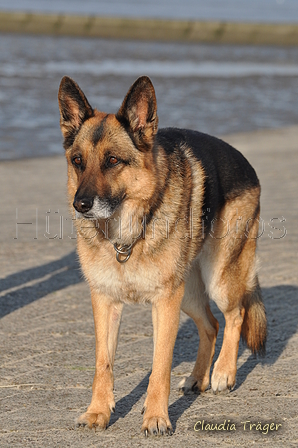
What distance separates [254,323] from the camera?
448 cm

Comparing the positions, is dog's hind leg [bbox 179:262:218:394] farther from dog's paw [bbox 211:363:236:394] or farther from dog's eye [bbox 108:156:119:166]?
dog's eye [bbox 108:156:119:166]

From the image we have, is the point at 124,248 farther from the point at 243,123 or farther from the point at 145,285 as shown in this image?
the point at 243,123

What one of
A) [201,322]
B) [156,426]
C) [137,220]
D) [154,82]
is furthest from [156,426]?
[154,82]

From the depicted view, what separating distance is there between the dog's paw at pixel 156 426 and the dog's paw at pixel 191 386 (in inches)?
22.3

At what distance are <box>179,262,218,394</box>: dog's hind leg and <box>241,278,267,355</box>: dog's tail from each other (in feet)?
0.71

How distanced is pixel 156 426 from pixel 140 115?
5.59ft

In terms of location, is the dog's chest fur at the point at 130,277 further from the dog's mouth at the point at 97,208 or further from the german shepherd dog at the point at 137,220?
the dog's mouth at the point at 97,208

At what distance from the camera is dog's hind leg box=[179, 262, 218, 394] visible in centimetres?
423

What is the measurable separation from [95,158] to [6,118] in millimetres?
12198

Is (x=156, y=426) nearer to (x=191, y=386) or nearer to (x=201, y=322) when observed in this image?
(x=191, y=386)

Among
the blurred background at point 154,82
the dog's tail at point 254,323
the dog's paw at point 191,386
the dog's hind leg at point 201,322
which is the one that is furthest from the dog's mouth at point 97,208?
the blurred background at point 154,82

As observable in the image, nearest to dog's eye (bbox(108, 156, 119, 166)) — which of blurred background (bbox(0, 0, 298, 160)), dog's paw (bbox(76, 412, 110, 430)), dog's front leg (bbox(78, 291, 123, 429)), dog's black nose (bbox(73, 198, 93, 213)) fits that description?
dog's black nose (bbox(73, 198, 93, 213))

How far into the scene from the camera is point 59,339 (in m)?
4.86

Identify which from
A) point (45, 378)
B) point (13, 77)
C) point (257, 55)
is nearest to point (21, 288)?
point (45, 378)
